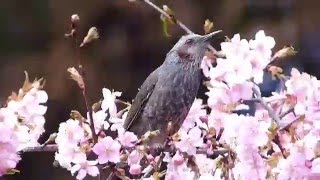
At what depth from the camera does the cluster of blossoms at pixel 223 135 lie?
1036 mm

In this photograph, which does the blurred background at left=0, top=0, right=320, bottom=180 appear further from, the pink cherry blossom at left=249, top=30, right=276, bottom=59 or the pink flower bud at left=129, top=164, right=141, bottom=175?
the pink flower bud at left=129, top=164, right=141, bottom=175

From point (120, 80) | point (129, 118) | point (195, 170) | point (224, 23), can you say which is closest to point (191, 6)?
point (224, 23)

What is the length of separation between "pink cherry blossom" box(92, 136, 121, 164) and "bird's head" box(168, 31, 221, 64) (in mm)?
267

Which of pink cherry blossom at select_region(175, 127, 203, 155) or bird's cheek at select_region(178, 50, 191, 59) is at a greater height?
bird's cheek at select_region(178, 50, 191, 59)

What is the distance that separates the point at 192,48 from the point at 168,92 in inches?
4.6

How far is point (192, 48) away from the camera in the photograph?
1.33 meters

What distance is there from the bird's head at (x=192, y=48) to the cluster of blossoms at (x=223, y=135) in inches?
4.5

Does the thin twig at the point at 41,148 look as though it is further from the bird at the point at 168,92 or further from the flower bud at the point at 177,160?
the bird at the point at 168,92

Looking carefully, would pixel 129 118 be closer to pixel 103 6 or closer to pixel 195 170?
pixel 195 170

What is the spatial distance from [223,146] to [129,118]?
27 cm

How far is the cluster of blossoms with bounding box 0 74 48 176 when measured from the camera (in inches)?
40.9

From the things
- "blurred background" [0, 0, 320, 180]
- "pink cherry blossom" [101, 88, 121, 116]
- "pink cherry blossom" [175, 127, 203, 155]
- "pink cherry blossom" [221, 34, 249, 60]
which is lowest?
"blurred background" [0, 0, 320, 180]

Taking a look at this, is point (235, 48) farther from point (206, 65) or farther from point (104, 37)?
point (104, 37)

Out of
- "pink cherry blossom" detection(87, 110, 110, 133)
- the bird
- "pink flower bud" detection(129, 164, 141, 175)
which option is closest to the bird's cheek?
the bird
